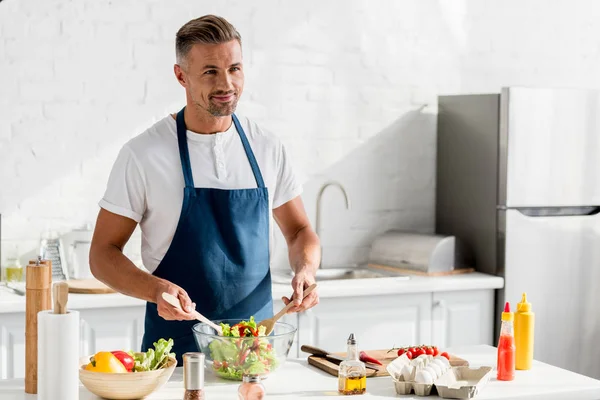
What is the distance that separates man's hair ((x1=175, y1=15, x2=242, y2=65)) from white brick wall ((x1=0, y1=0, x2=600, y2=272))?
1.57 m

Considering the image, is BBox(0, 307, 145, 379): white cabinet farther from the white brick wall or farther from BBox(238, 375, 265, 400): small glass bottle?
BBox(238, 375, 265, 400): small glass bottle

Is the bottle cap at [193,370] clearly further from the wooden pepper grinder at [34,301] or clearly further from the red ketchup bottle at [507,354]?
the red ketchup bottle at [507,354]

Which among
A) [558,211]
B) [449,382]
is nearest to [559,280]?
[558,211]

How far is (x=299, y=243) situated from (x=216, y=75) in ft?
2.09

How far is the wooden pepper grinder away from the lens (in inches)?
93.9

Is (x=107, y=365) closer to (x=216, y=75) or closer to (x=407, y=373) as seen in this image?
(x=407, y=373)

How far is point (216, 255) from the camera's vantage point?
308cm

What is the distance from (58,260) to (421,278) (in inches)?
68.0

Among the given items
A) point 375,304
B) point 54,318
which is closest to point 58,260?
point 375,304

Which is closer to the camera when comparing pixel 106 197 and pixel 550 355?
pixel 106 197

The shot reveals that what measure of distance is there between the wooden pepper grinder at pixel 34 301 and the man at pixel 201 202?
0.49m

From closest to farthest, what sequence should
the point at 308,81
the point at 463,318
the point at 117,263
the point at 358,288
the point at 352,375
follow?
the point at 352,375 < the point at 117,263 < the point at 358,288 < the point at 463,318 < the point at 308,81

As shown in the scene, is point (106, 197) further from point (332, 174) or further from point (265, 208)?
point (332, 174)

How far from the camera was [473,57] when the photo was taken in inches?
209
